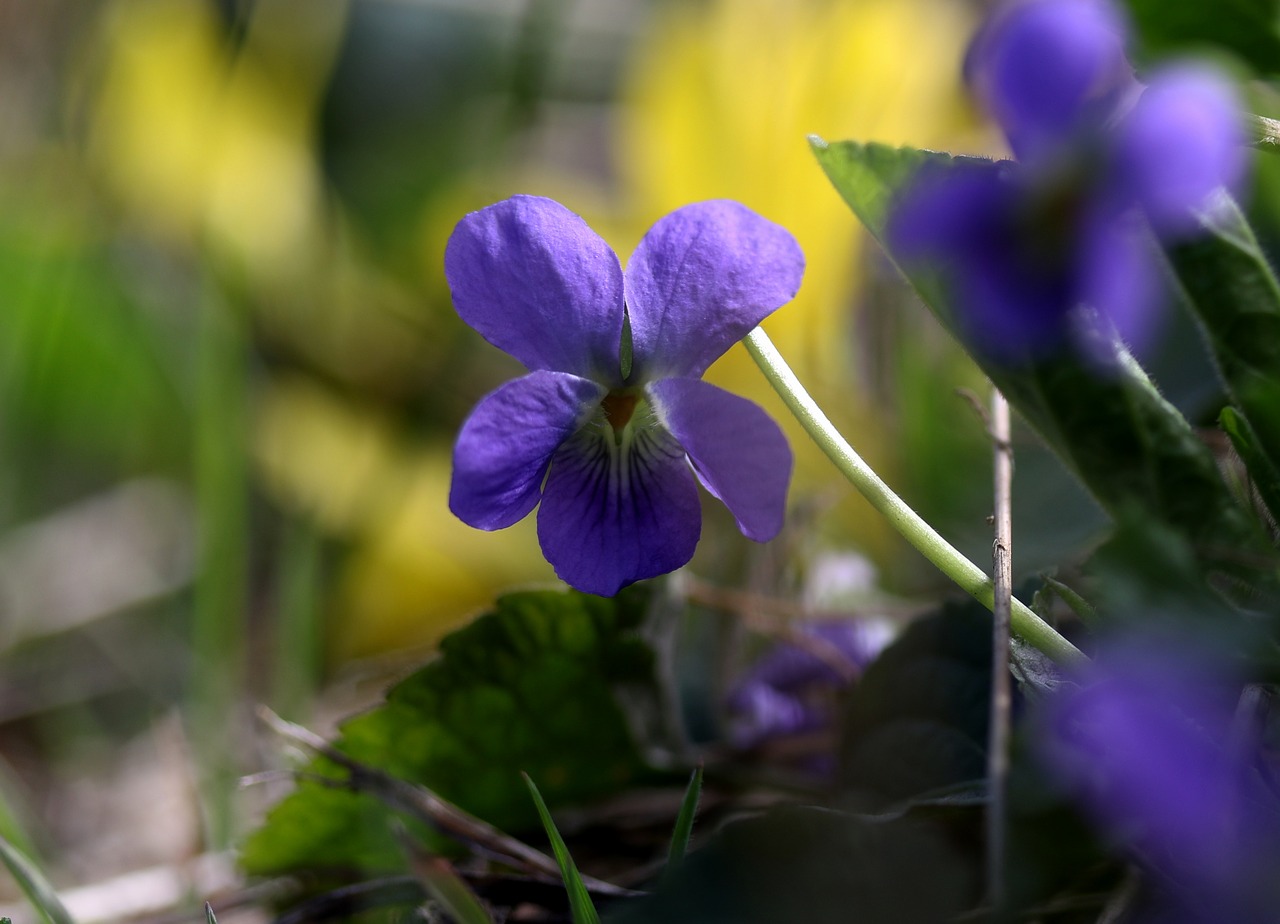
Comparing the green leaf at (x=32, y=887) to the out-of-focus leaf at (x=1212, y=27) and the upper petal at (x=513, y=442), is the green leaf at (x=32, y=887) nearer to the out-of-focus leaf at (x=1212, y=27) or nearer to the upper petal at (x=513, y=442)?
the upper petal at (x=513, y=442)

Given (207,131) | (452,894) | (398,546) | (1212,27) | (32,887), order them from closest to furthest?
(452,894), (32,887), (1212,27), (398,546), (207,131)

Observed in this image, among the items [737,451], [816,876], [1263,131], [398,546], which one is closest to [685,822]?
[816,876]

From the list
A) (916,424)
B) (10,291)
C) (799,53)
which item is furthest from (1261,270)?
(10,291)

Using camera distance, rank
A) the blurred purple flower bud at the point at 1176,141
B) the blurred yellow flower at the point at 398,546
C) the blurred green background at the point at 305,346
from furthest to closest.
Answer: the blurred yellow flower at the point at 398,546
the blurred green background at the point at 305,346
the blurred purple flower bud at the point at 1176,141

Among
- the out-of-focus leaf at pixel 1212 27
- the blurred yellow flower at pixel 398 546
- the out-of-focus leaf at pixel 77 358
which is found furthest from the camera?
the out-of-focus leaf at pixel 77 358

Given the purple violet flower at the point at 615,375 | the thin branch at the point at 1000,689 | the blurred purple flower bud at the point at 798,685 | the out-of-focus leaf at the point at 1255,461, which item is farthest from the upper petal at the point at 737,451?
the blurred purple flower bud at the point at 798,685

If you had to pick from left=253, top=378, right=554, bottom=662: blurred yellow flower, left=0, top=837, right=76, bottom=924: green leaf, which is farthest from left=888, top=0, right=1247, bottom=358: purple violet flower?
left=253, top=378, right=554, bottom=662: blurred yellow flower

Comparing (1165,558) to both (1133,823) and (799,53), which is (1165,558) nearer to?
(1133,823)

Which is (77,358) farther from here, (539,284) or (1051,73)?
(1051,73)
